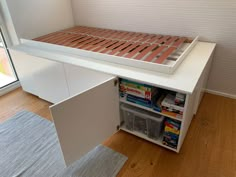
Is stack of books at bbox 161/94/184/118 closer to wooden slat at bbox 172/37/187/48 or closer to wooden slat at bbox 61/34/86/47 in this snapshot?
wooden slat at bbox 172/37/187/48

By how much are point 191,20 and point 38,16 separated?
1.63 meters

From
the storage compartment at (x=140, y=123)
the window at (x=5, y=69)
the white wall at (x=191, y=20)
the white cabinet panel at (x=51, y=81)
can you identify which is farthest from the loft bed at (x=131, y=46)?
the window at (x=5, y=69)

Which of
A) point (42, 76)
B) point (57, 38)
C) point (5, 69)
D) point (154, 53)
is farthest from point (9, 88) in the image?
point (154, 53)

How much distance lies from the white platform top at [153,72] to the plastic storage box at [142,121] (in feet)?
0.99

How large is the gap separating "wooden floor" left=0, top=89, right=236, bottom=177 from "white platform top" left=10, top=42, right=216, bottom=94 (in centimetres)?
55

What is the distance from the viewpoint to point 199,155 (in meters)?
1.25

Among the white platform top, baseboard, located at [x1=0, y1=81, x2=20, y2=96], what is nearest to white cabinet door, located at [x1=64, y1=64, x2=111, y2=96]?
the white platform top

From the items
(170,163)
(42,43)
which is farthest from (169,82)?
(42,43)

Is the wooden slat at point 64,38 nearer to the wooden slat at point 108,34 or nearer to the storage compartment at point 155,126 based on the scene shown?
the wooden slat at point 108,34

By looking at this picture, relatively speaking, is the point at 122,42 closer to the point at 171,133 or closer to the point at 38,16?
the point at 171,133

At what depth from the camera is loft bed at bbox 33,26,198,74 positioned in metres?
1.25

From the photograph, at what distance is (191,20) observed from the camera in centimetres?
167

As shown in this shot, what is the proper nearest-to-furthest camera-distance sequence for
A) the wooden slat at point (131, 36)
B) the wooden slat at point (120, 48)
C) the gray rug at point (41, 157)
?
the gray rug at point (41, 157) → the wooden slat at point (120, 48) → the wooden slat at point (131, 36)

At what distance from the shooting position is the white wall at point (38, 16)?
1823 mm
